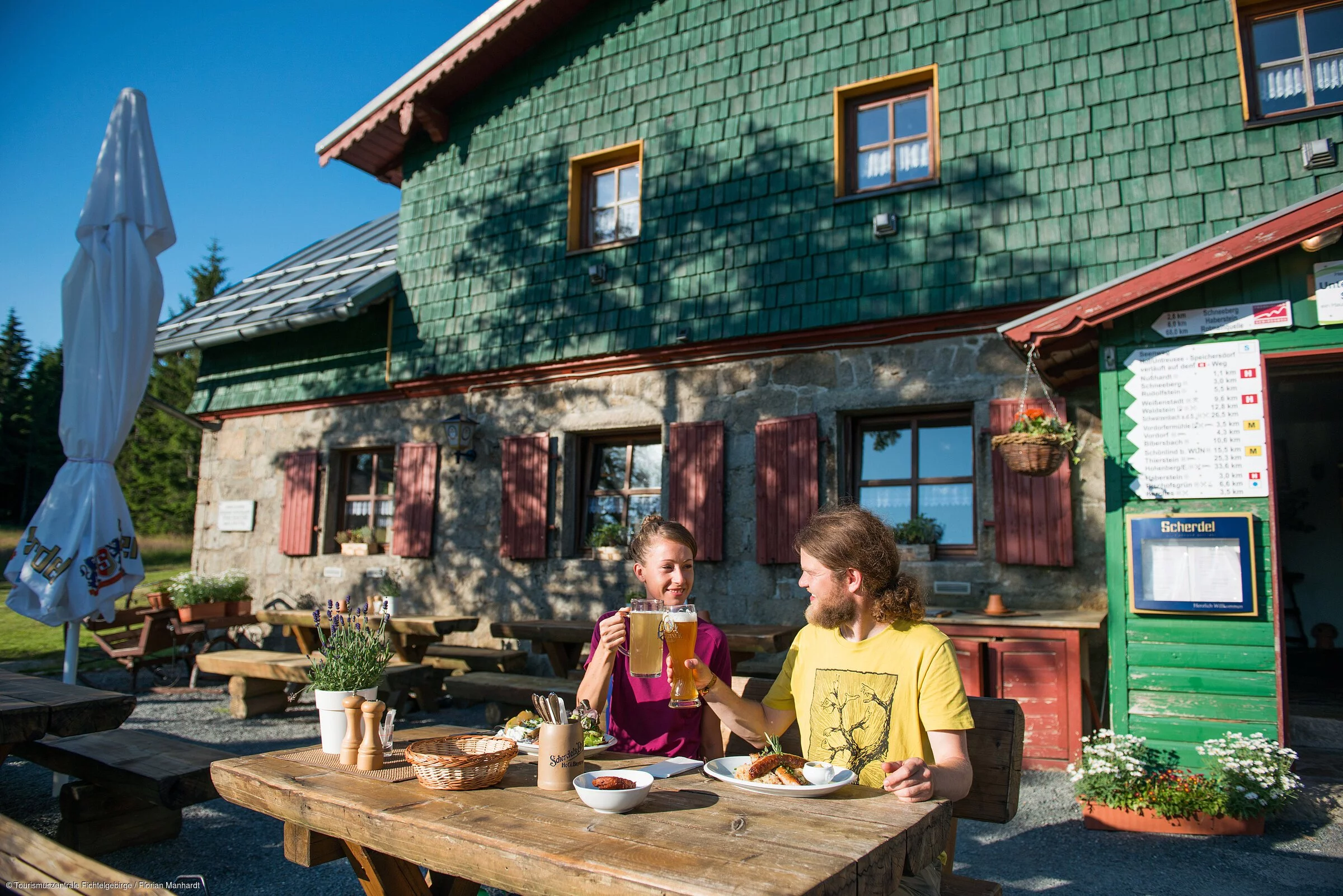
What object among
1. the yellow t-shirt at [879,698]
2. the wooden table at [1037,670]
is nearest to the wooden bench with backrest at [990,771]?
the yellow t-shirt at [879,698]

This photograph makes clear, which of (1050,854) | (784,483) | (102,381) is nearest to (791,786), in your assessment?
(1050,854)

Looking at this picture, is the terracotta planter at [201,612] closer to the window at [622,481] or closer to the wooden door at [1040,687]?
the window at [622,481]

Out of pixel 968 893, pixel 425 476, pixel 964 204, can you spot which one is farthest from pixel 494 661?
pixel 968 893

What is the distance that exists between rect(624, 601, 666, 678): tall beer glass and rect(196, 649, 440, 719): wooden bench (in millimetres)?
4514

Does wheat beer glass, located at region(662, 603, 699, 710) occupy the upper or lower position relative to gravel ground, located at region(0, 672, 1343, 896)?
upper

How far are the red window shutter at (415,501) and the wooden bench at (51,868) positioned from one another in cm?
670

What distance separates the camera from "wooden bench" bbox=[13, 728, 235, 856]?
3385 millimetres

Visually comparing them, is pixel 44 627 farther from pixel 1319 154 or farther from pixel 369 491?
pixel 1319 154

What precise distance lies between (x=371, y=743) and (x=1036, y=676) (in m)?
4.11

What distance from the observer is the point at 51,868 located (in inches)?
68.7

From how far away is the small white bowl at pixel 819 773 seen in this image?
187 centimetres

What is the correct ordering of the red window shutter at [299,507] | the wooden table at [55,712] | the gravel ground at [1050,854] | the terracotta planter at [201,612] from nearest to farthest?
the wooden table at [55,712] → the gravel ground at [1050,854] → the terracotta planter at [201,612] → the red window shutter at [299,507]

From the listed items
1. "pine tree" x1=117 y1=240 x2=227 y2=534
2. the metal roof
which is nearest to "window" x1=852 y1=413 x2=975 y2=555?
the metal roof

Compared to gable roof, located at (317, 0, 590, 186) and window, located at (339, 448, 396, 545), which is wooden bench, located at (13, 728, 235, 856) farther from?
gable roof, located at (317, 0, 590, 186)
